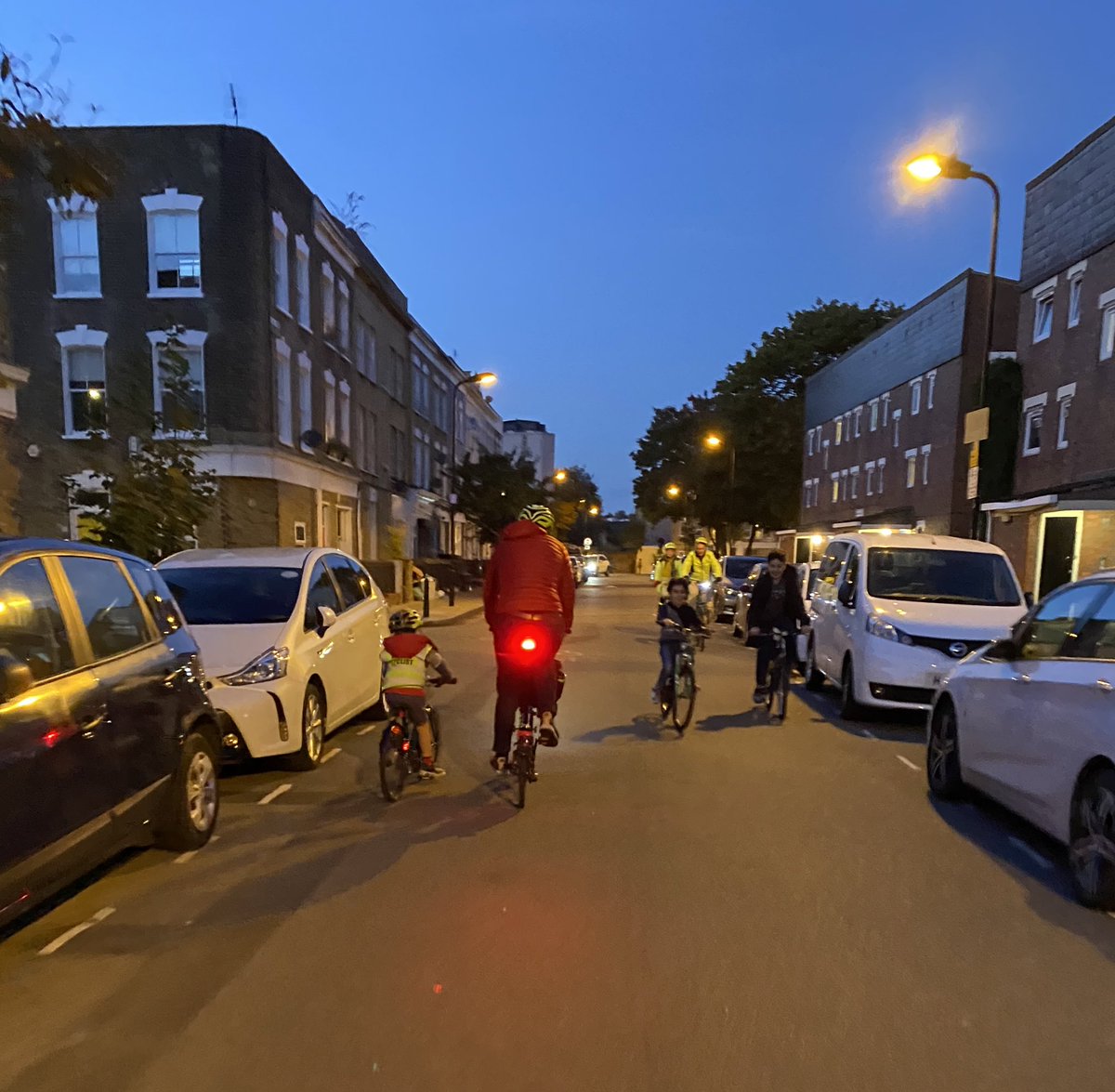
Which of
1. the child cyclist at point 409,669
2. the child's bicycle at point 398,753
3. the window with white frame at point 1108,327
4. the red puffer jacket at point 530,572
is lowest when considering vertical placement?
the child's bicycle at point 398,753

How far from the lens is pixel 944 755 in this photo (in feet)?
21.7

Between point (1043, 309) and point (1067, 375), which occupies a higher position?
point (1043, 309)

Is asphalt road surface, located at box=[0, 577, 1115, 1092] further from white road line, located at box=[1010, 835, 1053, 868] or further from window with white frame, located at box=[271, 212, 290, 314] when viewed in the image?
window with white frame, located at box=[271, 212, 290, 314]

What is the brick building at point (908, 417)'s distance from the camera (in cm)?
3094

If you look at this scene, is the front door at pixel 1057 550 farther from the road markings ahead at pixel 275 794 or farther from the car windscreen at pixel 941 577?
the road markings ahead at pixel 275 794

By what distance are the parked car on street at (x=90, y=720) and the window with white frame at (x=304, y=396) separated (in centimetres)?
2026

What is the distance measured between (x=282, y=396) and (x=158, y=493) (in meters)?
13.6

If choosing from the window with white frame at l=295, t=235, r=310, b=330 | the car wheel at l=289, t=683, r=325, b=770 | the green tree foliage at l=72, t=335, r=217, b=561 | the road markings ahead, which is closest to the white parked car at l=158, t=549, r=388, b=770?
the car wheel at l=289, t=683, r=325, b=770

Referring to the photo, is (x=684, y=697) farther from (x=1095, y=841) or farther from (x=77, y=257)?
(x=77, y=257)

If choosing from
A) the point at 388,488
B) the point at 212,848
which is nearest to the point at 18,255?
the point at 388,488

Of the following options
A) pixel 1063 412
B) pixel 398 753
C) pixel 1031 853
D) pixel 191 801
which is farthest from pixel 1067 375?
pixel 191 801

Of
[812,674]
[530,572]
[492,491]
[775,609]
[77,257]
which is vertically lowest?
[812,674]

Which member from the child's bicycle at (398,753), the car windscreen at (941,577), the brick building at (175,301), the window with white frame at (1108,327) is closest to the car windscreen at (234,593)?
the child's bicycle at (398,753)

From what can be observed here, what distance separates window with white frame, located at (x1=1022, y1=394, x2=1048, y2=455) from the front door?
4.04 metres
